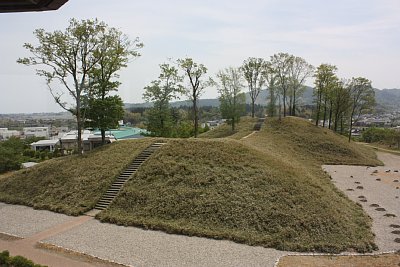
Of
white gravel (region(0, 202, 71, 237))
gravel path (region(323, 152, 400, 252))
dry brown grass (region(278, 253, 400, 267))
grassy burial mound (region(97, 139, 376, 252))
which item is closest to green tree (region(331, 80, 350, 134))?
gravel path (region(323, 152, 400, 252))

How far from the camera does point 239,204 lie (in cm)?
1509

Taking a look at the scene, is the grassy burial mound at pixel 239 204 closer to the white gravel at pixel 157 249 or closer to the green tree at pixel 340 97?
the white gravel at pixel 157 249

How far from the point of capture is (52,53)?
74.3 feet

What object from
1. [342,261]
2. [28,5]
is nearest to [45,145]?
[28,5]

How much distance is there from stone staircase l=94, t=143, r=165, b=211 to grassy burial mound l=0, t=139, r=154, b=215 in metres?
0.30

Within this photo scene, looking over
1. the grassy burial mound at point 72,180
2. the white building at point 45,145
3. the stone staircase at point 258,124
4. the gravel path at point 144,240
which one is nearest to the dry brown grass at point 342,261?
the gravel path at point 144,240

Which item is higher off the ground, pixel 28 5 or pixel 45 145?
pixel 28 5

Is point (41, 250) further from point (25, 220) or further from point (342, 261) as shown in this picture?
point (342, 261)

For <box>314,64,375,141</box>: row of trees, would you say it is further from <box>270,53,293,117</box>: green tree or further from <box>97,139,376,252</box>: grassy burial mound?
<box>97,139,376,252</box>: grassy burial mound

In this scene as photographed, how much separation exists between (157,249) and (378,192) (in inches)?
647

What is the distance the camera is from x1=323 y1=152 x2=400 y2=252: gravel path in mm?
13844

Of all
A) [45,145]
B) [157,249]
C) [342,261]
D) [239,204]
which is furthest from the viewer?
[45,145]

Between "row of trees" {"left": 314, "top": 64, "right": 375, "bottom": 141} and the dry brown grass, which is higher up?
"row of trees" {"left": 314, "top": 64, "right": 375, "bottom": 141}

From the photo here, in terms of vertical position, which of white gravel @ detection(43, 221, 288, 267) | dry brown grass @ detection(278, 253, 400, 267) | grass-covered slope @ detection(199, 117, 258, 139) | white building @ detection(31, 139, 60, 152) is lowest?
dry brown grass @ detection(278, 253, 400, 267)
